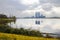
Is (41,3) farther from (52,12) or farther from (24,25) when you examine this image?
A: (24,25)

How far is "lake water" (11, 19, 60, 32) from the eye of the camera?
2.24 metres

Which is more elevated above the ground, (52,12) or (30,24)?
(52,12)

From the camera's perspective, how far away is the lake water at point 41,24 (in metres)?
2.24

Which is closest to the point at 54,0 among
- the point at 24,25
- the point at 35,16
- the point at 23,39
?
the point at 35,16

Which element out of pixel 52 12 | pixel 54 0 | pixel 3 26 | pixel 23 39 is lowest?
pixel 23 39

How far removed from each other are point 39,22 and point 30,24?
0.13 metres

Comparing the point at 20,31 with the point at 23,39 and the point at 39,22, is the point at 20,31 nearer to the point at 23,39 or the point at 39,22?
the point at 23,39

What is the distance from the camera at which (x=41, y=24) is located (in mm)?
2283

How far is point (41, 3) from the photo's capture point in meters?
2.29

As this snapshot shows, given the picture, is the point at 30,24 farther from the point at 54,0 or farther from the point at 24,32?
the point at 54,0

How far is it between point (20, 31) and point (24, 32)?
0.19 ft

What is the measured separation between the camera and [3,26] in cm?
236

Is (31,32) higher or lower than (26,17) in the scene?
lower

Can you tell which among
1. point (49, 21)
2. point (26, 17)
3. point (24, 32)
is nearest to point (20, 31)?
point (24, 32)
